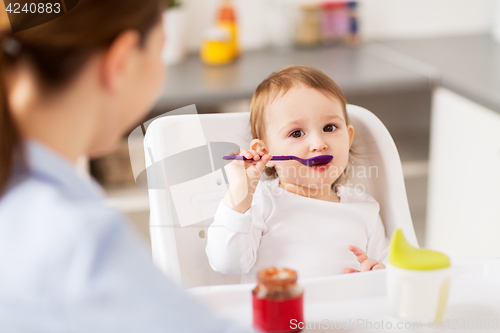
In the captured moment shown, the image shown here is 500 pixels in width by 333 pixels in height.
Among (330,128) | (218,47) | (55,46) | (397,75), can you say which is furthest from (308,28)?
(55,46)

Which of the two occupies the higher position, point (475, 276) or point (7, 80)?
point (7, 80)

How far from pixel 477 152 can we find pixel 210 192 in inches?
26.3

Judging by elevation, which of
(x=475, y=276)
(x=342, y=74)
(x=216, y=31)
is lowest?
(x=475, y=276)

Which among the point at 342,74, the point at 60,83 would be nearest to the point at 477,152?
the point at 342,74

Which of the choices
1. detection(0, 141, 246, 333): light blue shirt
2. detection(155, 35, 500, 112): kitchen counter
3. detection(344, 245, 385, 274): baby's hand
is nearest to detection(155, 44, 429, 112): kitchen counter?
detection(155, 35, 500, 112): kitchen counter

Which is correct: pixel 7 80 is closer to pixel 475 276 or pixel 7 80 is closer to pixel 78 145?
pixel 78 145

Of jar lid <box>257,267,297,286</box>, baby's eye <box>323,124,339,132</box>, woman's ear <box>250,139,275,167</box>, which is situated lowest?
jar lid <box>257,267,297,286</box>

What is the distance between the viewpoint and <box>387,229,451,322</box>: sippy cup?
1.55 feet

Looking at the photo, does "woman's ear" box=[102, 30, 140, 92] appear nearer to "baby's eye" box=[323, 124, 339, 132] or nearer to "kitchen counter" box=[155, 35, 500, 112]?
"baby's eye" box=[323, 124, 339, 132]

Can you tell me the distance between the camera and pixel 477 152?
1.05 meters

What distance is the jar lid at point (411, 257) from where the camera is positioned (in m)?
0.47

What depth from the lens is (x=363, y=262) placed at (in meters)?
0.59

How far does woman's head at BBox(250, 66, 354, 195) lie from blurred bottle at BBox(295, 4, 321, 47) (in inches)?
35.0

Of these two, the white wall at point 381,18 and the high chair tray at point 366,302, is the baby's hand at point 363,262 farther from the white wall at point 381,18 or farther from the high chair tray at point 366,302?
the white wall at point 381,18
